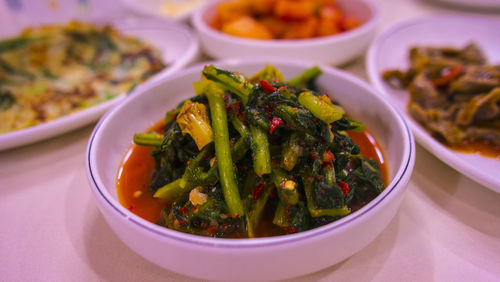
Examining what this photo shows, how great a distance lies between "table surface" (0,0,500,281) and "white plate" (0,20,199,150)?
226 mm

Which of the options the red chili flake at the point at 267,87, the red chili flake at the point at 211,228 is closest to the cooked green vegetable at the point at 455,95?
the red chili flake at the point at 267,87

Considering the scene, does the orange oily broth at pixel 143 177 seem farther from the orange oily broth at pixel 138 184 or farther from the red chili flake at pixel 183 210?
the red chili flake at pixel 183 210

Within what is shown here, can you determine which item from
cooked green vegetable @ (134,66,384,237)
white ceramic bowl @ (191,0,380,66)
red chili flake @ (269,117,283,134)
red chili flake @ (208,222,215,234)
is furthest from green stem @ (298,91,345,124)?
white ceramic bowl @ (191,0,380,66)

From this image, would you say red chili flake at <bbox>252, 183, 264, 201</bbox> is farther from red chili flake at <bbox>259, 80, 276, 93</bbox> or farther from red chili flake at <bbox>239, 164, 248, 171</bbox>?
red chili flake at <bbox>259, 80, 276, 93</bbox>

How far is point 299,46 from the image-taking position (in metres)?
2.83

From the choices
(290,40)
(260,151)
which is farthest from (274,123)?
(290,40)

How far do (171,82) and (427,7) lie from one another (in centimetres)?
421

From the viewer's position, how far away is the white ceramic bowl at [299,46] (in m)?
2.85

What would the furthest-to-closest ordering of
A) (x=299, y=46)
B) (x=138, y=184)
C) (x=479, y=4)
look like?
(x=479, y=4), (x=299, y=46), (x=138, y=184)

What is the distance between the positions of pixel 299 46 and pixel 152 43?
5.93 feet

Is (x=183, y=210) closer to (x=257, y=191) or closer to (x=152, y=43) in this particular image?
(x=257, y=191)

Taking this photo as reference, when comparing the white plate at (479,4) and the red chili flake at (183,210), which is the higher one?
the white plate at (479,4)

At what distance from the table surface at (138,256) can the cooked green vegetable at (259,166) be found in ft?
1.06

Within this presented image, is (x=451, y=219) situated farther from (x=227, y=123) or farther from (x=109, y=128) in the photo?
(x=109, y=128)
